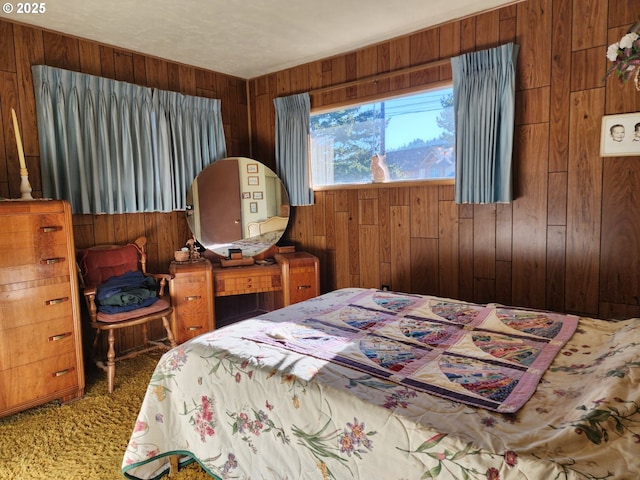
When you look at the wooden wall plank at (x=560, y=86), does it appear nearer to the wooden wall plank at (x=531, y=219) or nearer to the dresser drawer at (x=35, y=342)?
the wooden wall plank at (x=531, y=219)

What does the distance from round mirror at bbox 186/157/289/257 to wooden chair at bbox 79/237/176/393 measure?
0.59m

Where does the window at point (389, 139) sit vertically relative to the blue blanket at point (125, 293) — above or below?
above

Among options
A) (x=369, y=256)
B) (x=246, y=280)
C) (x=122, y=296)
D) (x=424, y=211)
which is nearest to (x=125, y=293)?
(x=122, y=296)

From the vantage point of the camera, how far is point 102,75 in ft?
10.5

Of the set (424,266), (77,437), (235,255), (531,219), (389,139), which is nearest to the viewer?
(77,437)

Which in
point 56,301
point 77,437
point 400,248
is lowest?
point 77,437

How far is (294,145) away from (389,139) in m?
0.98

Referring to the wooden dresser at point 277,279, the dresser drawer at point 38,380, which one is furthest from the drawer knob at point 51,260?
the wooden dresser at point 277,279

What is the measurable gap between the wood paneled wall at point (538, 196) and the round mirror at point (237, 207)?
963 millimetres

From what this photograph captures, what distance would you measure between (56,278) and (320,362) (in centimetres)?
192

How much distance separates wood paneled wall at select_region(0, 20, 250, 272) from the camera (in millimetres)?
2727

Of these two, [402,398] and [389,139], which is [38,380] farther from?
[389,139]

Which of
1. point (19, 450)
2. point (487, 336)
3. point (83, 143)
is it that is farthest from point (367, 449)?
point (83, 143)

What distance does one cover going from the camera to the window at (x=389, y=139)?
10.1 ft
